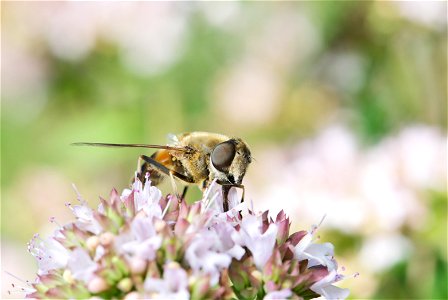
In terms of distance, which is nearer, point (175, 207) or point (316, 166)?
point (175, 207)

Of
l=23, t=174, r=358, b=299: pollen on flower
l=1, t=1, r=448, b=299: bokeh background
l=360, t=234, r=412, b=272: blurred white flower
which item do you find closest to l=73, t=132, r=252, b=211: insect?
l=23, t=174, r=358, b=299: pollen on flower

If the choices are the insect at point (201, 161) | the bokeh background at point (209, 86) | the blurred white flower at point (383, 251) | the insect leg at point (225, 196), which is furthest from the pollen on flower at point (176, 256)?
the bokeh background at point (209, 86)

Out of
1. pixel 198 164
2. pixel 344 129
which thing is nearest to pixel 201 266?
pixel 198 164

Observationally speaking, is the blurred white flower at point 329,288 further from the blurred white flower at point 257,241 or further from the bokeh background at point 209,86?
the bokeh background at point 209,86

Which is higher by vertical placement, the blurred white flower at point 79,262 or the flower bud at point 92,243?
the flower bud at point 92,243

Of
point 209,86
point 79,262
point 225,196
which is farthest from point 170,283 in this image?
point 209,86

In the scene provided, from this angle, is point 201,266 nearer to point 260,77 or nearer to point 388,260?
point 388,260
